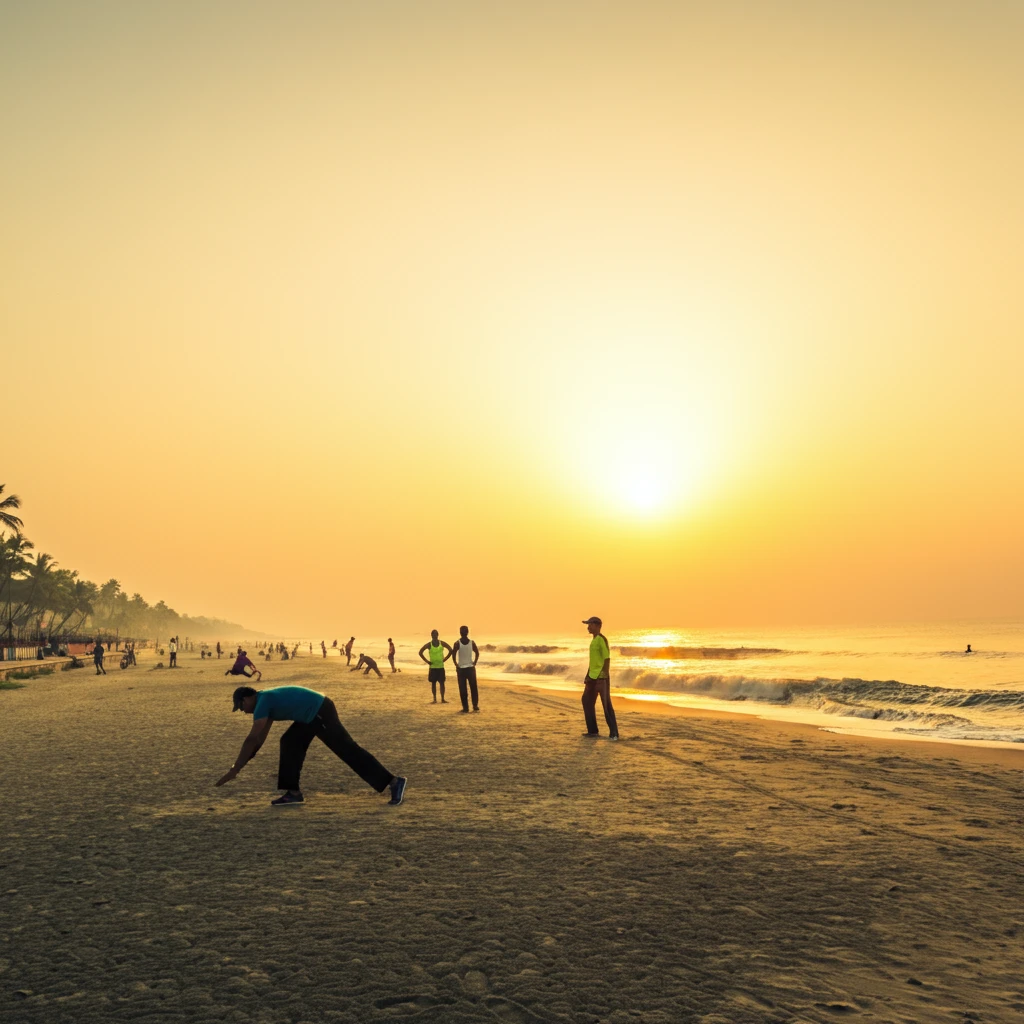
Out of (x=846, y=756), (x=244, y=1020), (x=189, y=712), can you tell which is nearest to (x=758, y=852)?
(x=244, y=1020)

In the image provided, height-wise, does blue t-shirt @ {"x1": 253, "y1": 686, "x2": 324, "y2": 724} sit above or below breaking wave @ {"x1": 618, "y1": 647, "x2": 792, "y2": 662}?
above

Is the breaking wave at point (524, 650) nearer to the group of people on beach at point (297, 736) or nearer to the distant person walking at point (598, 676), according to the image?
the distant person walking at point (598, 676)

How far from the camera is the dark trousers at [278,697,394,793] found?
9.51m

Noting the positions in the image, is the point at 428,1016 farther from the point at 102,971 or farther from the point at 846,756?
the point at 846,756

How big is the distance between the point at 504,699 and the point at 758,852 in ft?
64.7

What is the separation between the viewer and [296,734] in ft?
31.7

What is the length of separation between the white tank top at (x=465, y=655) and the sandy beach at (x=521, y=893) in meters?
8.22

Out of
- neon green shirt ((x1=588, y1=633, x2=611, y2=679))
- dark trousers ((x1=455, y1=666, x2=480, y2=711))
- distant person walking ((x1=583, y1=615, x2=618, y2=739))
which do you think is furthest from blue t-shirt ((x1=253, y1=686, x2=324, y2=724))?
dark trousers ((x1=455, y1=666, x2=480, y2=711))

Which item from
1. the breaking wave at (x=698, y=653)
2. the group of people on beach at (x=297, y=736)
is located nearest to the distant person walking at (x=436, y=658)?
the group of people on beach at (x=297, y=736)

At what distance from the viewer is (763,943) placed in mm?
5234

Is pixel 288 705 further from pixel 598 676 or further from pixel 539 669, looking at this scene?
pixel 539 669

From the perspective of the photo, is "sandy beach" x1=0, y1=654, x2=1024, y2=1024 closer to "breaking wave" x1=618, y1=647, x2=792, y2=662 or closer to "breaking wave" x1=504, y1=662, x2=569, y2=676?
"breaking wave" x1=504, y1=662, x2=569, y2=676

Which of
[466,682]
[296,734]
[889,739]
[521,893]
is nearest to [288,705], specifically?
[296,734]

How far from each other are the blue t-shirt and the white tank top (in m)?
11.8
